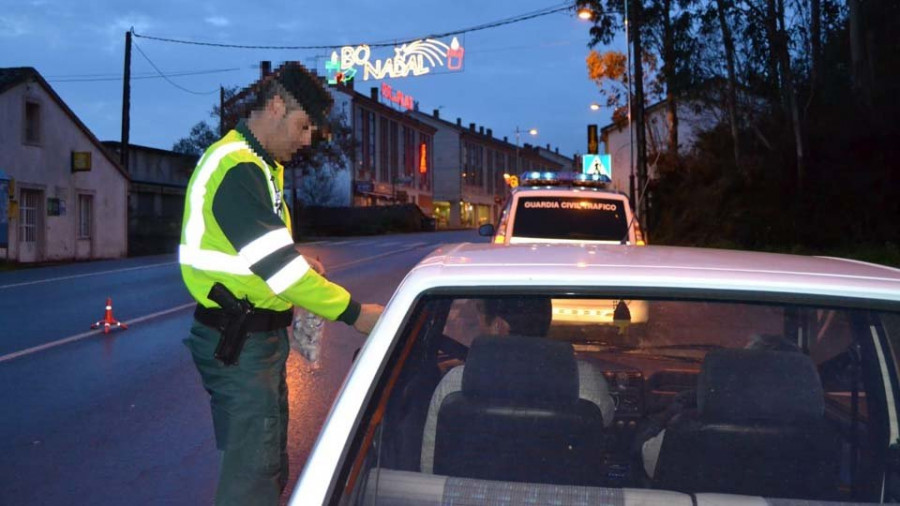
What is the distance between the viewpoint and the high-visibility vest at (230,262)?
10.8ft

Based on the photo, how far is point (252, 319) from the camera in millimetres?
3301

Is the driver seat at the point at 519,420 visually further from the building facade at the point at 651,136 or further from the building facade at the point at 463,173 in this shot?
the building facade at the point at 463,173

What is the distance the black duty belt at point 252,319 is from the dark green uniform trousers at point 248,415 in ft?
0.08

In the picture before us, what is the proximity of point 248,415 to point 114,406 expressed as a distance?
489 centimetres

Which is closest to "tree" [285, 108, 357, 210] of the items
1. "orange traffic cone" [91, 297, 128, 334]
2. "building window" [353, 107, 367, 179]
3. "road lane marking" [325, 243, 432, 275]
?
"building window" [353, 107, 367, 179]

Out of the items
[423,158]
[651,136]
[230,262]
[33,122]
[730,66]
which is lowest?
[230,262]

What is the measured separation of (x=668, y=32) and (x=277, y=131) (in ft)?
102

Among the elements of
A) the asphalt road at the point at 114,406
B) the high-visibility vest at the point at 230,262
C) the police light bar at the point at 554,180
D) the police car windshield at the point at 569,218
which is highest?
the police light bar at the point at 554,180

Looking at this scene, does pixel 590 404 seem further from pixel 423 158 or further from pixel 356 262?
pixel 423 158

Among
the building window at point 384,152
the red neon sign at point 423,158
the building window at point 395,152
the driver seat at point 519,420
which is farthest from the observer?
the red neon sign at point 423,158

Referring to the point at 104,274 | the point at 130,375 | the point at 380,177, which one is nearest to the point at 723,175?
the point at 104,274

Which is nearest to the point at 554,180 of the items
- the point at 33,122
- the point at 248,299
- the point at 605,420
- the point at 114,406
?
the point at 114,406

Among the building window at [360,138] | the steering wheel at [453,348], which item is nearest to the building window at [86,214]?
the steering wheel at [453,348]

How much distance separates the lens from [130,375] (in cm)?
899
